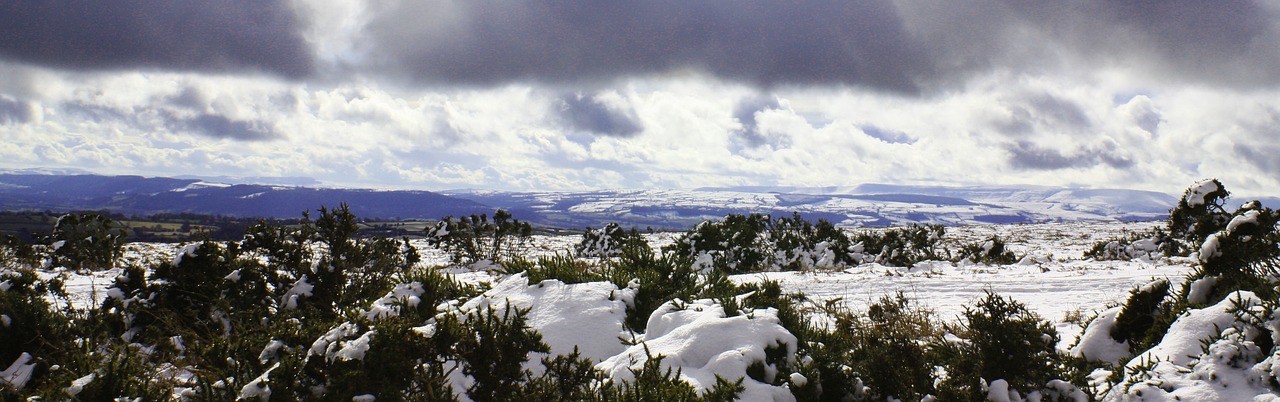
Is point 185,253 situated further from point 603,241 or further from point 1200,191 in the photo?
point 603,241

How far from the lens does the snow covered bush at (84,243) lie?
981 inches

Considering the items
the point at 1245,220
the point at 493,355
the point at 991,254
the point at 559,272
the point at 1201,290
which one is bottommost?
the point at 991,254

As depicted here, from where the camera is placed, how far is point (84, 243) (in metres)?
25.3

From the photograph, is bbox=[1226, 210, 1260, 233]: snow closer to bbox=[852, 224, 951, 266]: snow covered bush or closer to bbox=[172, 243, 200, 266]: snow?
bbox=[172, 243, 200, 266]: snow

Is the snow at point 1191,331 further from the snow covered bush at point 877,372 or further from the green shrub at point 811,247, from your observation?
the green shrub at point 811,247

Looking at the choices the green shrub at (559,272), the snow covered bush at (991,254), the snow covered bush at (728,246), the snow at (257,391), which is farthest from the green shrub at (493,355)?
the snow covered bush at (991,254)

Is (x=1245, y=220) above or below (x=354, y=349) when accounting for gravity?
above

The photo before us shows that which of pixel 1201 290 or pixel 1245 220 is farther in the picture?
pixel 1245 220

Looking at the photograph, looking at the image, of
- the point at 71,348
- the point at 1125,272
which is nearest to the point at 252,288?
the point at 71,348

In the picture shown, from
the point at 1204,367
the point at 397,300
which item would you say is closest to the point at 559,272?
the point at 397,300

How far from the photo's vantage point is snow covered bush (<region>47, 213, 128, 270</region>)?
24.9 m

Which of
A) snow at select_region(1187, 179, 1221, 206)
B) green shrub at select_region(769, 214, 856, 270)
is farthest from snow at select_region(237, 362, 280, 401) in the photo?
green shrub at select_region(769, 214, 856, 270)

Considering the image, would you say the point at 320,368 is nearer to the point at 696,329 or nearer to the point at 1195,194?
the point at 696,329

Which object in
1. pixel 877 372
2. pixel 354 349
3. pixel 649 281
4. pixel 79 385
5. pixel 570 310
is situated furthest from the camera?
pixel 649 281
